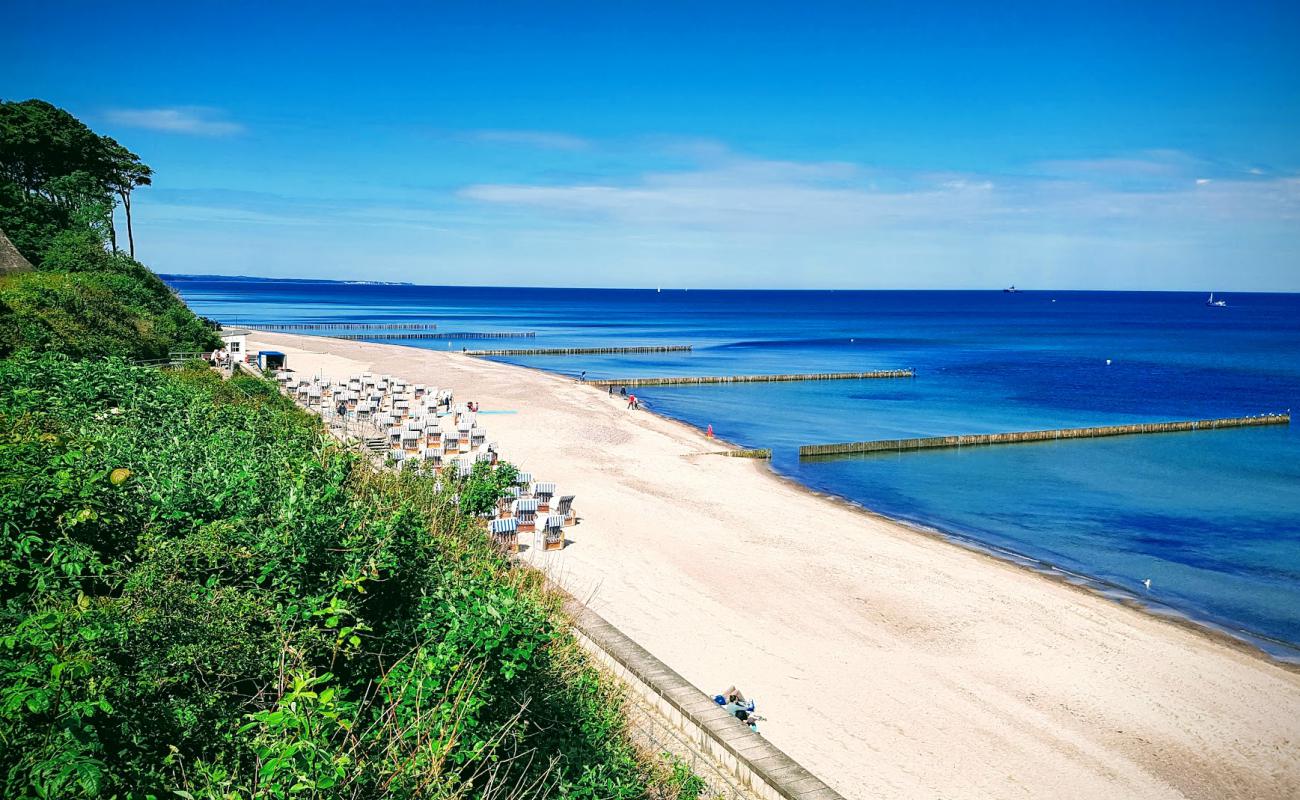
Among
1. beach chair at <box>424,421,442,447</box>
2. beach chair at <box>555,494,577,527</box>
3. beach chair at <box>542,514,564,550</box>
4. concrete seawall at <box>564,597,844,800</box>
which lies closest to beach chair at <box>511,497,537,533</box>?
beach chair at <box>555,494,577,527</box>

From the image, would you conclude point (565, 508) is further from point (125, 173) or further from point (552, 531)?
point (125, 173)

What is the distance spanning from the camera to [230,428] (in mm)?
Result: 10500

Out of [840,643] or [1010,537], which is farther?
[1010,537]

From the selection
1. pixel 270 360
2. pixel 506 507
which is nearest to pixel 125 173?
pixel 270 360

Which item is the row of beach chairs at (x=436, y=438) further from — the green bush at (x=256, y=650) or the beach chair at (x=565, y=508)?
the green bush at (x=256, y=650)

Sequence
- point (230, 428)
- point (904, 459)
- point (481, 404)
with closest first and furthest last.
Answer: point (230, 428) → point (904, 459) → point (481, 404)

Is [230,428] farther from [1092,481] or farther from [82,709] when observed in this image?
[1092,481]

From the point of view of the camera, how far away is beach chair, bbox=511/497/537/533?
17.2 meters

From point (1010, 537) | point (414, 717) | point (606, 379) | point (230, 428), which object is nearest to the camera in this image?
point (414, 717)

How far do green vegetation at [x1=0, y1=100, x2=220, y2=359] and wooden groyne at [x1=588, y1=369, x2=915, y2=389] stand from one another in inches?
918

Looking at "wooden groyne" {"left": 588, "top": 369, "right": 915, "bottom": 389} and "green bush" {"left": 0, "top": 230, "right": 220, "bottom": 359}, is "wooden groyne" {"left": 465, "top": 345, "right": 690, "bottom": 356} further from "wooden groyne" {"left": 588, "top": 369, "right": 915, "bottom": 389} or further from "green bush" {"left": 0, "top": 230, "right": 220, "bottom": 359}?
"green bush" {"left": 0, "top": 230, "right": 220, "bottom": 359}

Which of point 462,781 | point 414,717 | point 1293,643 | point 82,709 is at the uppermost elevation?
point 82,709

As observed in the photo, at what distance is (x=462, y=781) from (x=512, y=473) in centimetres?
945

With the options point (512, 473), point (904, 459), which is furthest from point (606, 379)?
point (512, 473)
